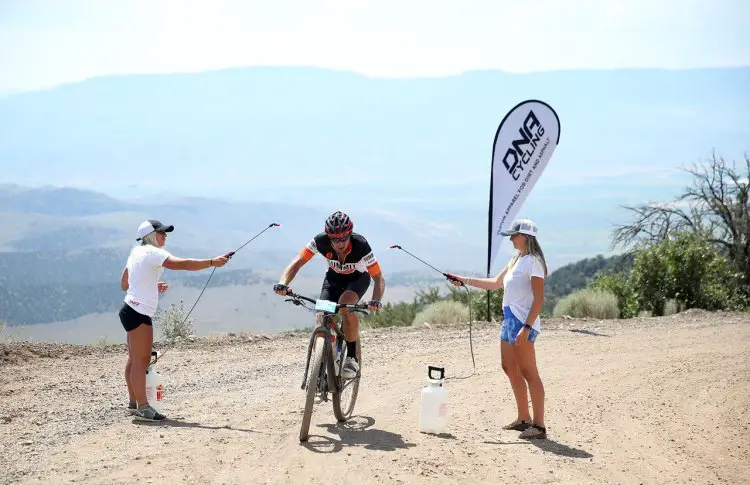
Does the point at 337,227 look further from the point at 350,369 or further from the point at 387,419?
the point at 387,419

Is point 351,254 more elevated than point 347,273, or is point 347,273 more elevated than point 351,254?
point 351,254

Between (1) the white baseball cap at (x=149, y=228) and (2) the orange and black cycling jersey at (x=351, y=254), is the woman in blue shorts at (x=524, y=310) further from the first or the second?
(1) the white baseball cap at (x=149, y=228)

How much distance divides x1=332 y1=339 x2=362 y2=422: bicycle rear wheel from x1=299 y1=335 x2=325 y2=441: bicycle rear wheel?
482 millimetres

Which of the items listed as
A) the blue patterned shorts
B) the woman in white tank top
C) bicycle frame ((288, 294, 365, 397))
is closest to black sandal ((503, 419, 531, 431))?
the blue patterned shorts

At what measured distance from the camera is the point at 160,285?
10.0 meters

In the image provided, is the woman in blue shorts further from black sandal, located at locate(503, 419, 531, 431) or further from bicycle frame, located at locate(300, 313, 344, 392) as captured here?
bicycle frame, located at locate(300, 313, 344, 392)

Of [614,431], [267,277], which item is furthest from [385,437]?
[267,277]

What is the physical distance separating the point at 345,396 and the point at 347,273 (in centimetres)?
139

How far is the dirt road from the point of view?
793 centimetres

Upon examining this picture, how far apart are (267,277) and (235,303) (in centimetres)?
3078

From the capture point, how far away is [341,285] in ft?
31.0

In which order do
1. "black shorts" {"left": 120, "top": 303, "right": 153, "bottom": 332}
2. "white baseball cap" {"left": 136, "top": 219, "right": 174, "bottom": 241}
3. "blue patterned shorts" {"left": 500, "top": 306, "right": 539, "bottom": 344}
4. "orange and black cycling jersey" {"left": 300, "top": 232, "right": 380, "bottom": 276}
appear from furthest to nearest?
1. "white baseball cap" {"left": 136, "top": 219, "right": 174, "bottom": 241}
2. "black shorts" {"left": 120, "top": 303, "right": 153, "bottom": 332}
3. "orange and black cycling jersey" {"left": 300, "top": 232, "right": 380, "bottom": 276}
4. "blue patterned shorts" {"left": 500, "top": 306, "right": 539, "bottom": 344}

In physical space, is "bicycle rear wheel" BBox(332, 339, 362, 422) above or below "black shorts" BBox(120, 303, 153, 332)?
below

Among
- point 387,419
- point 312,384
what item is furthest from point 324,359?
point 387,419
